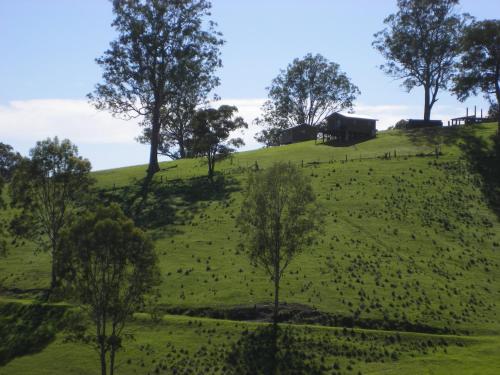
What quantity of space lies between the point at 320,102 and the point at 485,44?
5006 cm

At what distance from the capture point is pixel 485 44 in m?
97.1

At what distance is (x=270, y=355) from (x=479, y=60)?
7437 centimetres

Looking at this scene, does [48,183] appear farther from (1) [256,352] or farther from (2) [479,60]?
(2) [479,60]

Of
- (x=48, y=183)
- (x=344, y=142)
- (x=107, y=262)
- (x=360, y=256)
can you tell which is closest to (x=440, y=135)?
(x=344, y=142)

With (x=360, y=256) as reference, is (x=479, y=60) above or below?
above

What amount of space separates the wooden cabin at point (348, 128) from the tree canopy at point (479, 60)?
17069 millimetres

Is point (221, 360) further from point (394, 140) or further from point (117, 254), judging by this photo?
point (394, 140)

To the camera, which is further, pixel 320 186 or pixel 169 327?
pixel 320 186

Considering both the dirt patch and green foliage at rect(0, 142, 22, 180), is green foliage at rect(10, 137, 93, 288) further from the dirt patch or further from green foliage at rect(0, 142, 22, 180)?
green foliage at rect(0, 142, 22, 180)

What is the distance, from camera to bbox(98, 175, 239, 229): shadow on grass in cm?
7306

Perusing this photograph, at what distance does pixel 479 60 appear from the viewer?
3866 inches

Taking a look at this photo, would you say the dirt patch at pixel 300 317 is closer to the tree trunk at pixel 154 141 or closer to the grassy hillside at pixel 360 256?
the grassy hillside at pixel 360 256

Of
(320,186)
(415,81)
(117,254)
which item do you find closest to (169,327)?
(117,254)

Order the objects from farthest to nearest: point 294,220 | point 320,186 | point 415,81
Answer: point 415,81, point 320,186, point 294,220
